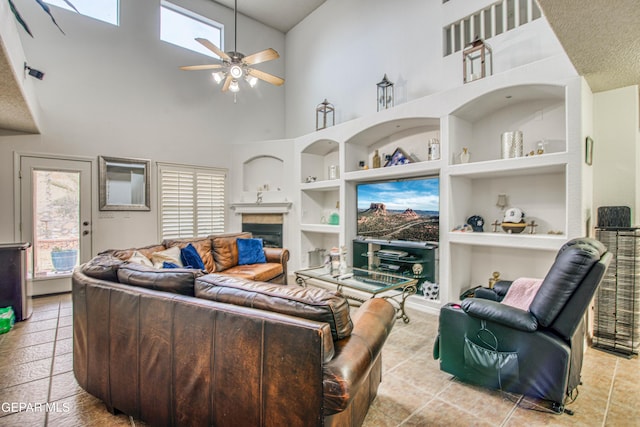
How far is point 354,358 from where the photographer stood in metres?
1.36

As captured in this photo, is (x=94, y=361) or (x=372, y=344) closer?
(x=372, y=344)

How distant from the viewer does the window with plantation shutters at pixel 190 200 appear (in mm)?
5738

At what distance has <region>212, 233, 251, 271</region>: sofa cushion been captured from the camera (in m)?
4.45

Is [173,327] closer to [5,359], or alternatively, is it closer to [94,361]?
[94,361]

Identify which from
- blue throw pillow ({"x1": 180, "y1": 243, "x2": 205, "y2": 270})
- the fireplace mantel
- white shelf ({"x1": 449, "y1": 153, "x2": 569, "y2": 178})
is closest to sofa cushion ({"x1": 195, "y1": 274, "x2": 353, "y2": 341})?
blue throw pillow ({"x1": 180, "y1": 243, "x2": 205, "y2": 270})

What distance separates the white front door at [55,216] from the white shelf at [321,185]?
3.59 m

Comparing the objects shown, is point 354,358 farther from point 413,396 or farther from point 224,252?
point 224,252

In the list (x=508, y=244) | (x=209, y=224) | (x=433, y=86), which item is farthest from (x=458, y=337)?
(x=209, y=224)

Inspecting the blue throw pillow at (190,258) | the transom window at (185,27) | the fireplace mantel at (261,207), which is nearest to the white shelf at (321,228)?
the fireplace mantel at (261,207)

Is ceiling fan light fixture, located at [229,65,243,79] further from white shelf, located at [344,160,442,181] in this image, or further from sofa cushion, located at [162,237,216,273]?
sofa cushion, located at [162,237,216,273]

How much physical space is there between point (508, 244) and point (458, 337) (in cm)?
153

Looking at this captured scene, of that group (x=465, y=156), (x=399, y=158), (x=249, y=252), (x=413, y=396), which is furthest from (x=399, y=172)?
(x=413, y=396)

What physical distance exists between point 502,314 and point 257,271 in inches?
117

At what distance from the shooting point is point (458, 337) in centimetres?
231
